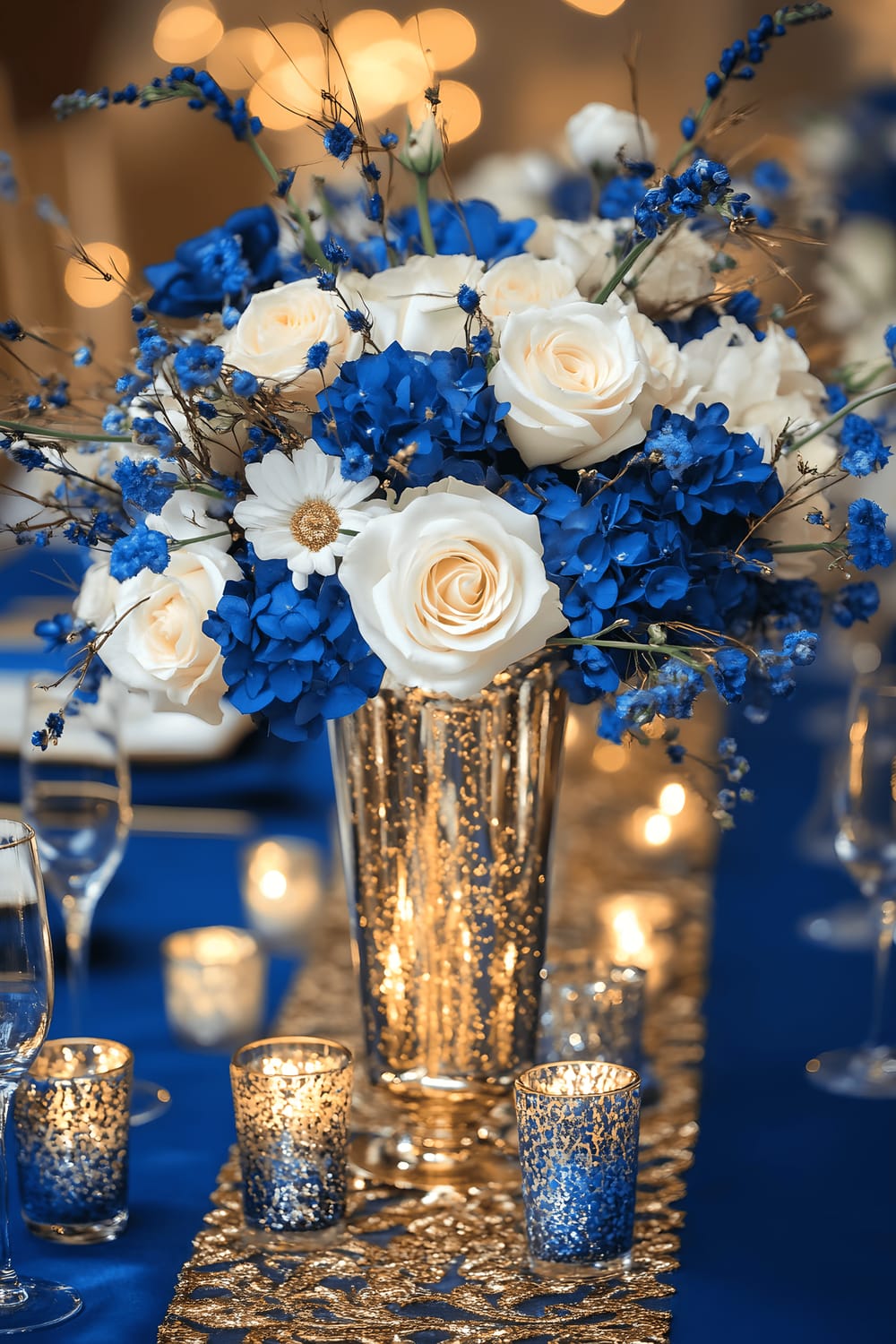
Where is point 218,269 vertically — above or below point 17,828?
above

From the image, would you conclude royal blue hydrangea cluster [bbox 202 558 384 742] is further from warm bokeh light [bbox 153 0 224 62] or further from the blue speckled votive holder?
warm bokeh light [bbox 153 0 224 62]

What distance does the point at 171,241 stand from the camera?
499 cm

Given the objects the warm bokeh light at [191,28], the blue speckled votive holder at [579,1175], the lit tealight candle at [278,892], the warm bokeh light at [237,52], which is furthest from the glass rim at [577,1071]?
the warm bokeh light at [191,28]

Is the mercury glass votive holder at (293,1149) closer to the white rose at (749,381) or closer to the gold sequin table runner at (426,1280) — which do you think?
the gold sequin table runner at (426,1280)

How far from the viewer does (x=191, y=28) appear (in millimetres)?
5043

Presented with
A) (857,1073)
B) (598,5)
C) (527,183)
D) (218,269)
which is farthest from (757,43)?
(598,5)

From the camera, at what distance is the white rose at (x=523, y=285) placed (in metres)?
0.84

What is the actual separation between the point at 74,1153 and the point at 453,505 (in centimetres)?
43

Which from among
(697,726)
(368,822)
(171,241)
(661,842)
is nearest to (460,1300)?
(368,822)

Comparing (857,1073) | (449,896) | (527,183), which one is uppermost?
(527,183)

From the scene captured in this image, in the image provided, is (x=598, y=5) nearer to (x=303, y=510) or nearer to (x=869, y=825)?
(x=869, y=825)

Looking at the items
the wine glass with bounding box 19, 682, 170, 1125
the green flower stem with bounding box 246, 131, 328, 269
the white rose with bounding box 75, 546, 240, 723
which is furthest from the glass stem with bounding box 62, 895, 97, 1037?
the green flower stem with bounding box 246, 131, 328, 269

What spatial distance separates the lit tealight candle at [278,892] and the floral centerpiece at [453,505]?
1.33ft

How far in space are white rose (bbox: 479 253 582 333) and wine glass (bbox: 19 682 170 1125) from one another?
0.39m
